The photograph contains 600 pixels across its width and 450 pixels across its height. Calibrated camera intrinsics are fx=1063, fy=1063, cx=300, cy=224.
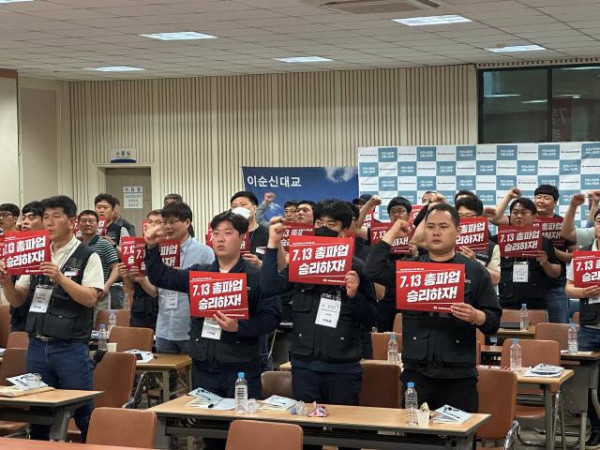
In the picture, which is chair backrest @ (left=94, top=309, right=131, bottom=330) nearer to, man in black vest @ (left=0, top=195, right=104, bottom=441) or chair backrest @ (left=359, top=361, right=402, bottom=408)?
man in black vest @ (left=0, top=195, right=104, bottom=441)

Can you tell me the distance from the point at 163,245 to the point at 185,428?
7.41 ft

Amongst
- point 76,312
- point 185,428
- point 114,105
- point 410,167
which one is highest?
point 114,105

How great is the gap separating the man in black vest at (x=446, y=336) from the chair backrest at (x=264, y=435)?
3.73 ft

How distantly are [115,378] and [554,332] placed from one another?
3471mm

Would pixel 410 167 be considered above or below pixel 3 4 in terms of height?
below

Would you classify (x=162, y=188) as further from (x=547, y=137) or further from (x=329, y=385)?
(x=329, y=385)

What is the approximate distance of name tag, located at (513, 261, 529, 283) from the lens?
9555mm

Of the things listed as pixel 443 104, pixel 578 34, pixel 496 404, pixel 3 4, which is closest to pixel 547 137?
pixel 443 104

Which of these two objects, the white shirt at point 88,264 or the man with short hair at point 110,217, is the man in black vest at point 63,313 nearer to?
the white shirt at point 88,264

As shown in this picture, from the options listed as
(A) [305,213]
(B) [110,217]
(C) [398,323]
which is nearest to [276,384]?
(C) [398,323]

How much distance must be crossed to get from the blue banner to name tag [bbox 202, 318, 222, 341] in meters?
9.31

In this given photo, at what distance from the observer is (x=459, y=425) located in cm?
530

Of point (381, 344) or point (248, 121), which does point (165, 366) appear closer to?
point (381, 344)

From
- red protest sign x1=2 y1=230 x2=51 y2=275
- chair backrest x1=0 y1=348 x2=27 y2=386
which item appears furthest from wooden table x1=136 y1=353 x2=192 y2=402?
red protest sign x1=2 y1=230 x2=51 y2=275
